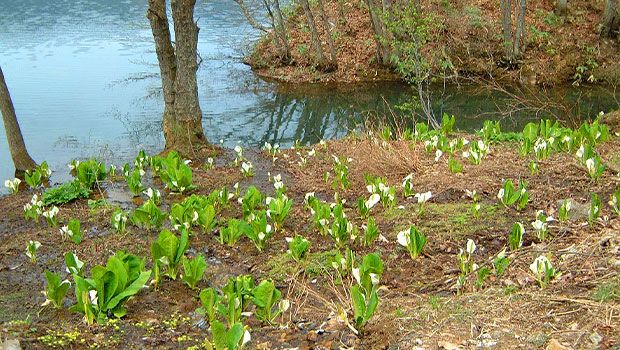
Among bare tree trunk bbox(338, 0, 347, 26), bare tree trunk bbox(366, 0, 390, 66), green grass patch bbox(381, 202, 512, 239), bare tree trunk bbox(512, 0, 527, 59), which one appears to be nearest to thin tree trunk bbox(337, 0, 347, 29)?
bare tree trunk bbox(338, 0, 347, 26)

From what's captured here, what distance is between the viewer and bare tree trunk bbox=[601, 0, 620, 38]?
777 inches

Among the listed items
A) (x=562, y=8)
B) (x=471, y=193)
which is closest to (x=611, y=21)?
(x=562, y=8)

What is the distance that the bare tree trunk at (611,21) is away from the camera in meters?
19.7

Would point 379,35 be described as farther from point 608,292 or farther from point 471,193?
point 608,292

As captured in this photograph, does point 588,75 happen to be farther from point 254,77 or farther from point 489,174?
point 489,174

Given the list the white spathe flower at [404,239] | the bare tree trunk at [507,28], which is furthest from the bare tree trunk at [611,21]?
the white spathe flower at [404,239]

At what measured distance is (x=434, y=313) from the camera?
3.73 metres

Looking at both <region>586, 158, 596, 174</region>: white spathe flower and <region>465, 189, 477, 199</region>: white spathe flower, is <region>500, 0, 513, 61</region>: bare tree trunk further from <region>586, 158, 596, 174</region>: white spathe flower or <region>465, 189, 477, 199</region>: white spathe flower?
<region>465, 189, 477, 199</region>: white spathe flower

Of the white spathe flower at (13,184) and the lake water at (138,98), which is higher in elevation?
the white spathe flower at (13,184)

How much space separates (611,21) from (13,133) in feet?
57.3

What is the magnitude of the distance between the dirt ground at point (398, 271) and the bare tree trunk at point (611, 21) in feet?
45.0

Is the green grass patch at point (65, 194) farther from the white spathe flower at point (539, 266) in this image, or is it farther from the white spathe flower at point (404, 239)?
the white spathe flower at point (539, 266)

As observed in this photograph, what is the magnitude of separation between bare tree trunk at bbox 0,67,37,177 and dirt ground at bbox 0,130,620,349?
4.59 feet

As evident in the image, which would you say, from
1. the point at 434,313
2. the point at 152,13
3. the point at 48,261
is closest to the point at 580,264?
the point at 434,313
